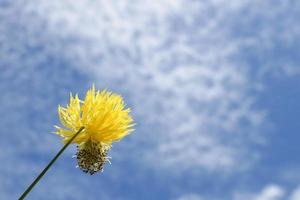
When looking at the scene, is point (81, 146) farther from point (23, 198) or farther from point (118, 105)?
point (23, 198)

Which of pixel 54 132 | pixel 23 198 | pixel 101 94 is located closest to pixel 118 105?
pixel 101 94

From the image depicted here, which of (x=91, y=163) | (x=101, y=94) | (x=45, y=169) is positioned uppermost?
(x=101, y=94)

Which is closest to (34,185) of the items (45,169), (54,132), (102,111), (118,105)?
(45,169)

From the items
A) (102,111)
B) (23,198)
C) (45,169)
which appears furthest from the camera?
(102,111)

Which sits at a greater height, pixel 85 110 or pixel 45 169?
pixel 85 110

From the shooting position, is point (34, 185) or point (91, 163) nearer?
point (34, 185)

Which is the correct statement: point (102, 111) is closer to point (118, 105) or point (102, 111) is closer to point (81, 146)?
point (118, 105)

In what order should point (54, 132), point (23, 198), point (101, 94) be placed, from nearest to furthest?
point (23, 198)
point (101, 94)
point (54, 132)
